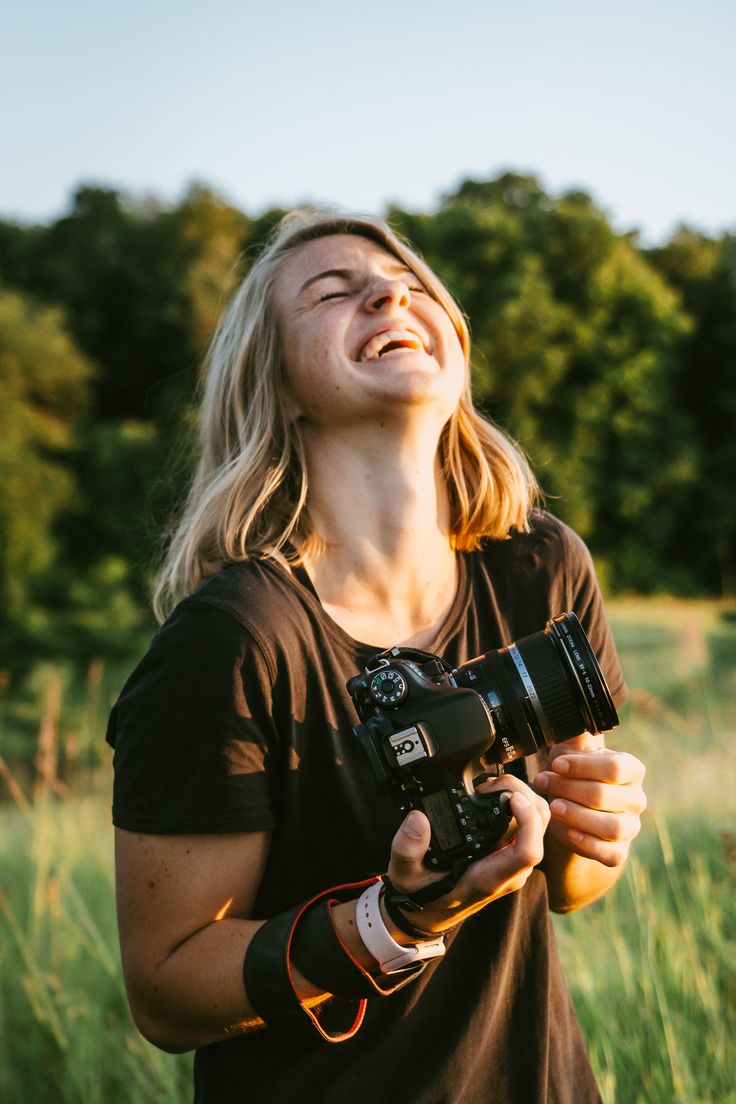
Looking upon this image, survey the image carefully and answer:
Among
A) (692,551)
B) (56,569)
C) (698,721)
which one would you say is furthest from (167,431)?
(698,721)

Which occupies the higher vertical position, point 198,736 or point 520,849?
point 198,736

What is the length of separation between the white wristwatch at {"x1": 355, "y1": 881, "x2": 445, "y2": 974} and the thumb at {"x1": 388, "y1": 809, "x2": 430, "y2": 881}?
7 centimetres

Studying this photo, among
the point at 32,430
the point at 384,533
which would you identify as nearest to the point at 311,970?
the point at 384,533

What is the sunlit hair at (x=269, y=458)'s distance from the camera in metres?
1.83

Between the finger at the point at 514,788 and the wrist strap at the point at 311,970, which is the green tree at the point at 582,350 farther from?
the wrist strap at the point at 311,970

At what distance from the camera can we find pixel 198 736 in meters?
1.46

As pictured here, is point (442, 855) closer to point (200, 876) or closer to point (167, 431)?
point (200, 876)

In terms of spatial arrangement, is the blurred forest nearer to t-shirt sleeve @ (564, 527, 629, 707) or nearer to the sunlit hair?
the sunlit hair

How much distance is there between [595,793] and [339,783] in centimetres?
40

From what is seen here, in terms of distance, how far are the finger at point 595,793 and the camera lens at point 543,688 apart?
0.24 ft

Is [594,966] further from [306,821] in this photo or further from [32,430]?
[32,430]

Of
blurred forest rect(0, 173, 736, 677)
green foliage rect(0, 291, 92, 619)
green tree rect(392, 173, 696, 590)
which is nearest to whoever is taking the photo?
green foliage rect(0, 291, 92, 619)

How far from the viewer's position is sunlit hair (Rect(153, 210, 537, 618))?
6.02ft

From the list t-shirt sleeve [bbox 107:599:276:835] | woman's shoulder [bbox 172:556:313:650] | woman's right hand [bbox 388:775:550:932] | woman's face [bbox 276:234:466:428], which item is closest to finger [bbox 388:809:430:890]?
woman's right hand [bbox 388:775:550:932]
